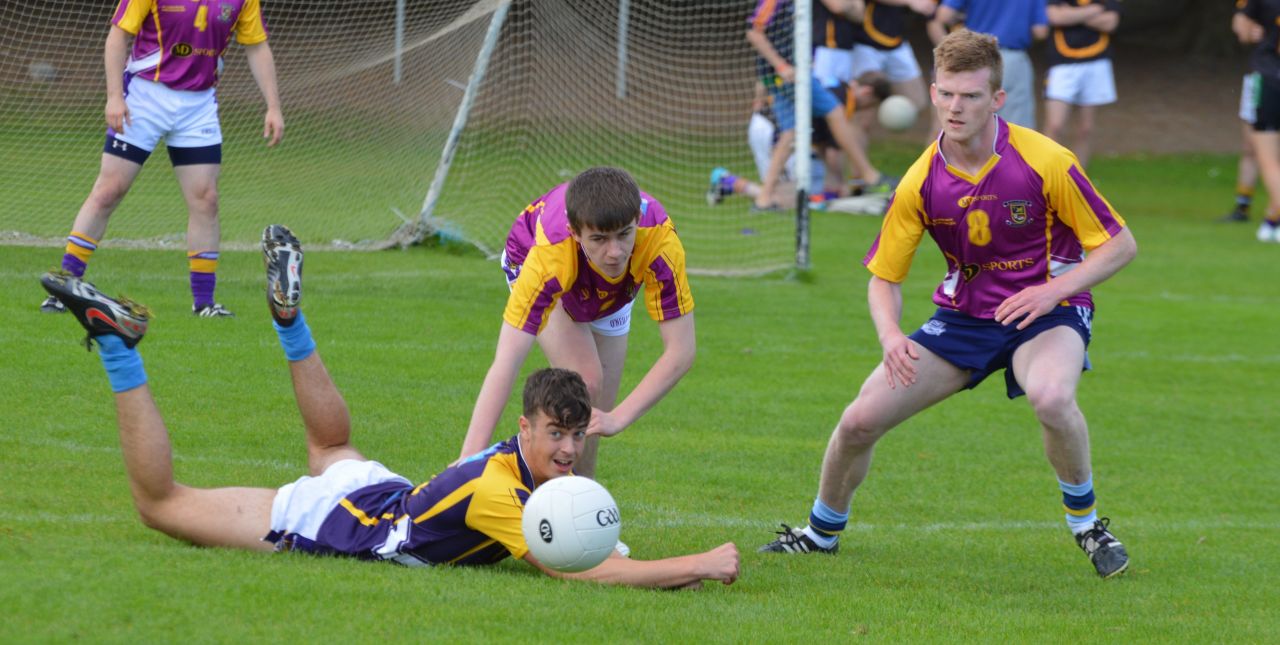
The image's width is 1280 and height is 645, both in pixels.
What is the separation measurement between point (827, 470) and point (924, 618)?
47.7 inches

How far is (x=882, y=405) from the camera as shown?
606cm

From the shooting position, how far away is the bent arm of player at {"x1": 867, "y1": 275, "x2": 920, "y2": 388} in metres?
5.86

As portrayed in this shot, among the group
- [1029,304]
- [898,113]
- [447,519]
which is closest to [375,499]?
[447,519]

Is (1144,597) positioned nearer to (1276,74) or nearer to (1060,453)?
(1060,453)

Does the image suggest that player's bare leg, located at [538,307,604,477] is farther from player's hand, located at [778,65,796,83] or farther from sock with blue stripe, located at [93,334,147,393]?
player's hand, located at [778,65,796,83]

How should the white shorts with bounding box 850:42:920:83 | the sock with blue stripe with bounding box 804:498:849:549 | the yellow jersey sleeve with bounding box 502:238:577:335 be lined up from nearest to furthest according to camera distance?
the yellow jersey sleeve with bounding box 502:238:577:335 → the sock with blue stripe with bounding box 804:498:849:549 → the white shorts with bounding box 850:42:920:83

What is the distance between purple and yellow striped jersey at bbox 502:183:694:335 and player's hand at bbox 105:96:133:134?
3.96 metres

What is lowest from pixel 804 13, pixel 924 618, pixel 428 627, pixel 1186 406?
pixel 1186 406

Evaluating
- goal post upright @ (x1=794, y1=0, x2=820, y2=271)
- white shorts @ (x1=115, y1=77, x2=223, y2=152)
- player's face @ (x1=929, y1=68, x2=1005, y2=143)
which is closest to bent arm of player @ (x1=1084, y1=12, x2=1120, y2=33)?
goal post upright @ (x1=794, y1=0, x2=820, y2=271)

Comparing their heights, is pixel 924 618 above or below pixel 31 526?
below

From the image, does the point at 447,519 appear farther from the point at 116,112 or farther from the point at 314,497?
the point at 116,112

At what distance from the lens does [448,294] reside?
Answer: 1142 cm

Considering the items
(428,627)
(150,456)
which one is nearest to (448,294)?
(150,456)

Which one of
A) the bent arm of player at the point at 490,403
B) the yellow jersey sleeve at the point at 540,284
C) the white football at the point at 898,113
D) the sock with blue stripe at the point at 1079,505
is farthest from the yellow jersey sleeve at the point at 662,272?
the white football at the point at 898,113
